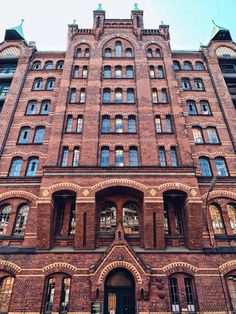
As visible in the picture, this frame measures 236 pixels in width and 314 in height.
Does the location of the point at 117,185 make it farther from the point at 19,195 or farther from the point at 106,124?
the point at 19,195

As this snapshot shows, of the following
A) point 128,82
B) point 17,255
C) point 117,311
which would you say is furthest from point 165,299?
point 128,82

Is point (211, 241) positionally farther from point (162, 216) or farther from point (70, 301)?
point (70, 301)

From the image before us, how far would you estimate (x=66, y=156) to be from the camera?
19141mm

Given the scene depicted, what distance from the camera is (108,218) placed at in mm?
17500

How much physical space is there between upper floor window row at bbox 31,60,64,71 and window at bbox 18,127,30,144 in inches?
305

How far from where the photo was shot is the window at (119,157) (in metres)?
18.7

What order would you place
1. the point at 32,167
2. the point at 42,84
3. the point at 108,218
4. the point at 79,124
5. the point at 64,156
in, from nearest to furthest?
the point at 108,218 < the point at 64,156 < the point at 32,167 < the point at 79,124 < the point at 42,84

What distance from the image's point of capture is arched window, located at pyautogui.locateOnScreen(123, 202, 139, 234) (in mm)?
17125

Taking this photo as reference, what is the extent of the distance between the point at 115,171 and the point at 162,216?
14.0 ft

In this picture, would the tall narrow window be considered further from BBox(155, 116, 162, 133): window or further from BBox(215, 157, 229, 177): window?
BBox(215, 157, 229, 177): window

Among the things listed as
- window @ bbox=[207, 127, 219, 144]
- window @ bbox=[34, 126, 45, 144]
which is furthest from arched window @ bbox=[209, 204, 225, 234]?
window @ bbox=[34, 126, 45, 144]

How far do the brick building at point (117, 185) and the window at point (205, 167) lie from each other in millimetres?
73

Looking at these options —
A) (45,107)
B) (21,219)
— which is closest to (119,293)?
(21,219)

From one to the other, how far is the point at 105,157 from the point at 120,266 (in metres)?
7.68
